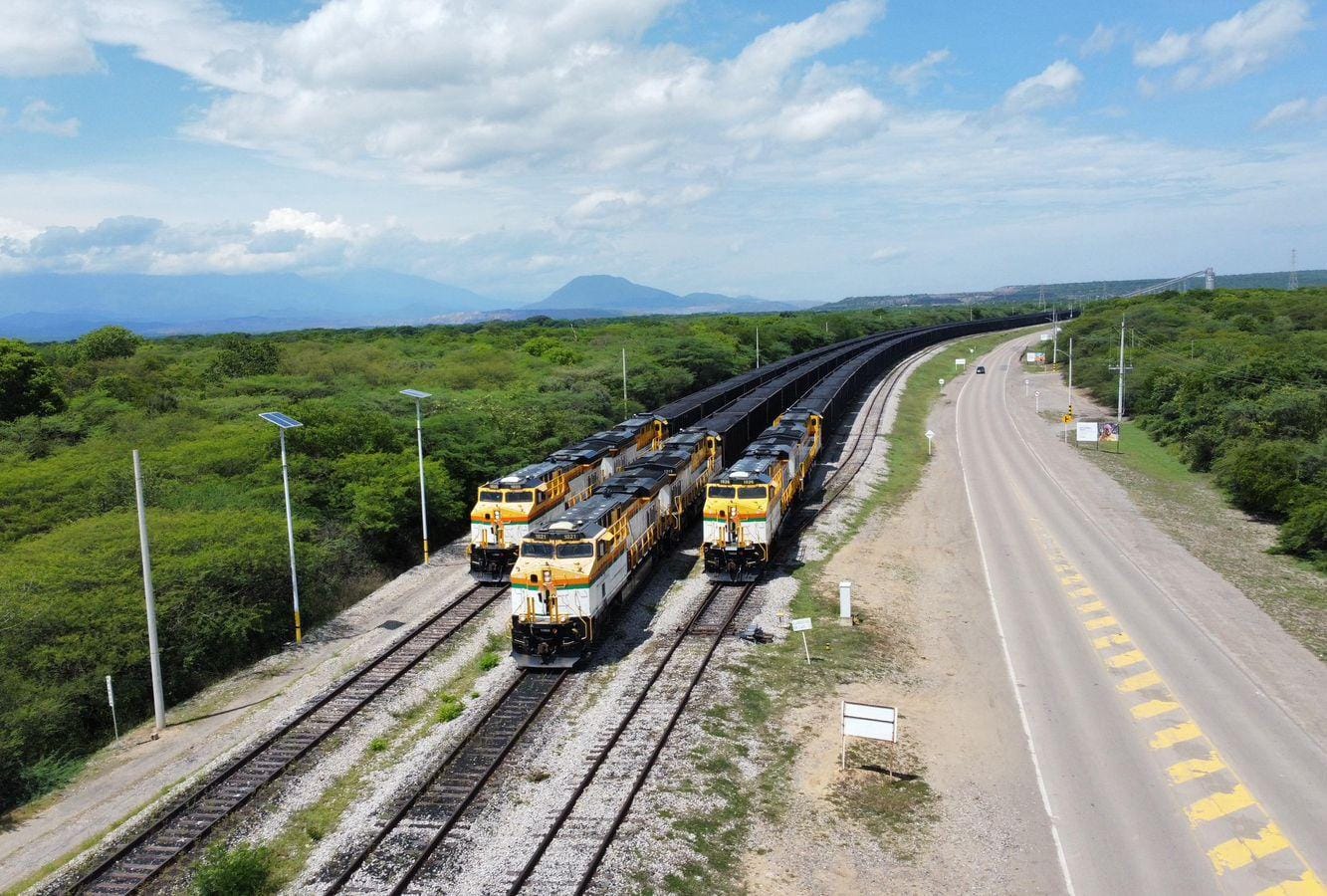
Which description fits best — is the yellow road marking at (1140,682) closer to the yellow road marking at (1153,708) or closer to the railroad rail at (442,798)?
the yellow road marking at (1153,708)

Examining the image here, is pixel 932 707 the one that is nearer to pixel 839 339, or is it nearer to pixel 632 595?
pixel 632 595

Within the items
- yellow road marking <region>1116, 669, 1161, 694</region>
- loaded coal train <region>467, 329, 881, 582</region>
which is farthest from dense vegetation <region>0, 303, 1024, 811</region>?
yellow road marking <region>1116, 669, 1161, 694</region>

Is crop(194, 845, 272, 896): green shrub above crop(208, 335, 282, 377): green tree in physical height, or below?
below

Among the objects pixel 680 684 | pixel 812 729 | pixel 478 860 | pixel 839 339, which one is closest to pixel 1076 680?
pixel 812 729

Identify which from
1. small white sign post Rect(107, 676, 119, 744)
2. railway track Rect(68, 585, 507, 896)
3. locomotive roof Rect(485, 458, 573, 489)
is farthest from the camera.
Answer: locomotive roof Rect(485, 458, 573, 489)

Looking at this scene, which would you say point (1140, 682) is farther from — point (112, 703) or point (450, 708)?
point (112, 703)

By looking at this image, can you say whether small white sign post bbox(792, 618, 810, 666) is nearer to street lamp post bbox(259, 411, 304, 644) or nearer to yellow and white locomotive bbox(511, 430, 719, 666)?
yellow and white locomotive bbox(511, 430, 719, 666)

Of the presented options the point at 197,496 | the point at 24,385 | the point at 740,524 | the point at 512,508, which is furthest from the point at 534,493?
the point at 24,385
